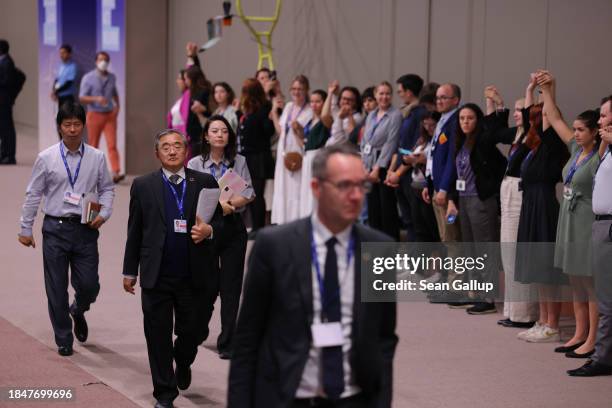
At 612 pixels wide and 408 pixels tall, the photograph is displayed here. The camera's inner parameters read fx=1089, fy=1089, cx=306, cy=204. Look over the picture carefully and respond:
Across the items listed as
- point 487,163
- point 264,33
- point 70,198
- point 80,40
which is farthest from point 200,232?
point 80,40

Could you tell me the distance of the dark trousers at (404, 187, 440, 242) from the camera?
30.9 feet

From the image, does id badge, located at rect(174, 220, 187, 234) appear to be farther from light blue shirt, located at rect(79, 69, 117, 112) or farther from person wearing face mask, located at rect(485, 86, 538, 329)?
light blue shirt, located at rect(79, 69, 117, 112)

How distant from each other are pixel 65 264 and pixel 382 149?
12.1 ft

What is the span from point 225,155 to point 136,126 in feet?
35.7

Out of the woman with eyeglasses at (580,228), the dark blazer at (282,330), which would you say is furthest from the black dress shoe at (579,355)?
the dark blazer at (282,330)

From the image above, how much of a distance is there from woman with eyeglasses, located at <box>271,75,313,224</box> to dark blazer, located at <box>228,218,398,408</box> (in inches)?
307

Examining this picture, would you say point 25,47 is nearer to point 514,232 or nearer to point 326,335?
point 514,232

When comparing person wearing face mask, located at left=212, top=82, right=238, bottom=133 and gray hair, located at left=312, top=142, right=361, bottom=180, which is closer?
gray hair, located at left=312, top=142, right=361, bottom=180

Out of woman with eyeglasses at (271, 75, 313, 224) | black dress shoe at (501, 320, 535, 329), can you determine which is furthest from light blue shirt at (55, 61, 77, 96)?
black dress shoe at (501, 320, 535, 329)

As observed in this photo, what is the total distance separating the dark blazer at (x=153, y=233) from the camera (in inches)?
227

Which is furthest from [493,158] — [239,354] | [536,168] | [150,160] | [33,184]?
[150,160]

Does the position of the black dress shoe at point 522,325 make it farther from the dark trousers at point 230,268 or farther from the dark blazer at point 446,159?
the dark trousers at point 230,268

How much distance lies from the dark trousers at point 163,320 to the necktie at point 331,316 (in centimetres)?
260

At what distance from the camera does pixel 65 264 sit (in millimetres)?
7074
